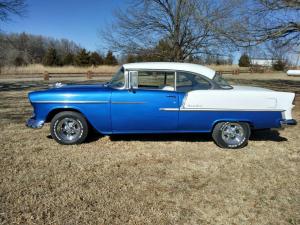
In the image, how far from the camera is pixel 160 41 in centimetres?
1580

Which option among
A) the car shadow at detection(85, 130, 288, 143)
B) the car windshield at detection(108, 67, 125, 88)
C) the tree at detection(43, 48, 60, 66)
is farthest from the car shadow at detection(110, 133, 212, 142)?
the tree at detection(43, 48, 60, 66)

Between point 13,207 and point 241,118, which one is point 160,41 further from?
point 13,207

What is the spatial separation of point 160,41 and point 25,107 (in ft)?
29.7

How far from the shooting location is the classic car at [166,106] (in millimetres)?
5008

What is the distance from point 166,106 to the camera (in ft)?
16.4

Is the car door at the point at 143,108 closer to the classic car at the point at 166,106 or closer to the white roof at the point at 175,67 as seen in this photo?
the classic car at the point at 166,106

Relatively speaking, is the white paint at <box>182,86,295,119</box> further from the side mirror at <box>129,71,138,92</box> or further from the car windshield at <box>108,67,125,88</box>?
the car windshield at <box>108,67,125,88</box>

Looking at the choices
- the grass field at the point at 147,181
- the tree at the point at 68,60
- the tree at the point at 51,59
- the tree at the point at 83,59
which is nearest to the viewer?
the grass field at the point at 147,181

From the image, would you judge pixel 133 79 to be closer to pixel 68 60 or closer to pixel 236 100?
pixel 236 100

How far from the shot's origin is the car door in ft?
16.4

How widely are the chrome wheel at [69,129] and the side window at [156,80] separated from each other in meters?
1.41

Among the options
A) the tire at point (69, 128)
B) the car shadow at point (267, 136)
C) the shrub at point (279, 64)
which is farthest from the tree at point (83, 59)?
the car shadow at point (267, 136)

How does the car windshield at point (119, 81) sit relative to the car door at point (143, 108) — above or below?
above

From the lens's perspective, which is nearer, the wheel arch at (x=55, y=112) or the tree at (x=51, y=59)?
the wheel arch at (x=55, y=112)
